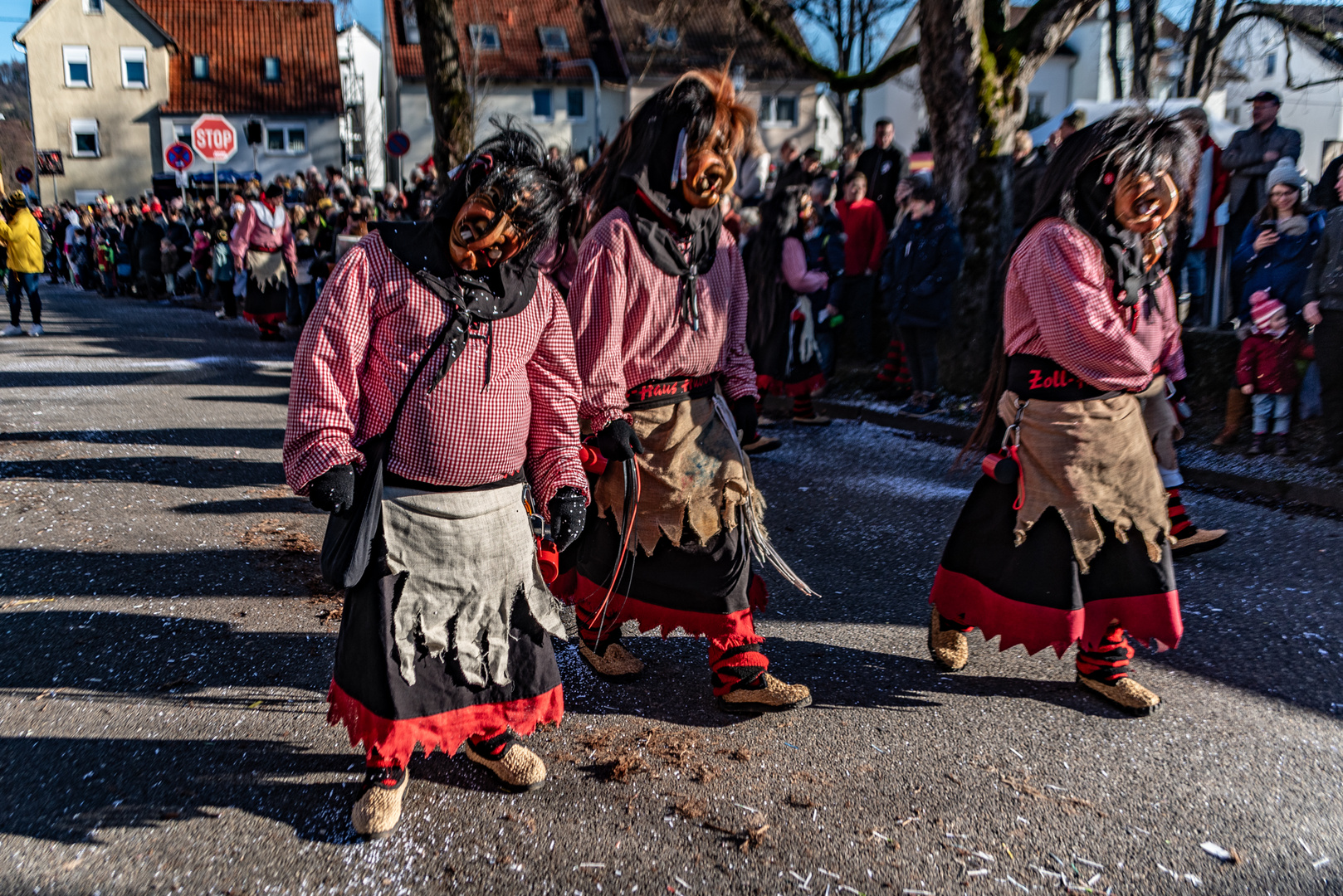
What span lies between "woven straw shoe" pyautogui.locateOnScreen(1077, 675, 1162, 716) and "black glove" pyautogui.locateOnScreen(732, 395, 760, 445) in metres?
1.44

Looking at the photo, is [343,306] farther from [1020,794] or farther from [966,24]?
[966,24]

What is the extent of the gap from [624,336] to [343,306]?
3.55 feet

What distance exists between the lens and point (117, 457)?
732 cm

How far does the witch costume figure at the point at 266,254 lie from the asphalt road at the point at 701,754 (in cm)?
927

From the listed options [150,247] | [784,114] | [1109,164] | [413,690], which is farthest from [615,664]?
[784,114]

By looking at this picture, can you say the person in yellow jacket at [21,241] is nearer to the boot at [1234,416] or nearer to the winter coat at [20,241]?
the winter coat at [20,241]

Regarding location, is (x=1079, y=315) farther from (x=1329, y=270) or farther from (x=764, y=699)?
(x=1329, y=270)

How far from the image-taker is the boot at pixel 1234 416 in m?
7.42

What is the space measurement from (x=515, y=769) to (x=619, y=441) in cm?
102

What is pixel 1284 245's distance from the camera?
723 centimetres

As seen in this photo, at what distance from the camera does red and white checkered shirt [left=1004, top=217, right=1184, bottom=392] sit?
3477 millimetres

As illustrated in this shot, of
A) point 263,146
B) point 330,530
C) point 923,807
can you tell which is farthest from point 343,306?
point 263,146

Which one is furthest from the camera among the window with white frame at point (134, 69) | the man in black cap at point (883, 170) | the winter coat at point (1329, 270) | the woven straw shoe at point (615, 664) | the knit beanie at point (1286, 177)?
the window with white frame at point (134, 69)

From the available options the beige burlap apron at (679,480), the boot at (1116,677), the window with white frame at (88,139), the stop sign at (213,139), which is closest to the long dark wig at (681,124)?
the beige burlap apron at (679,480)
